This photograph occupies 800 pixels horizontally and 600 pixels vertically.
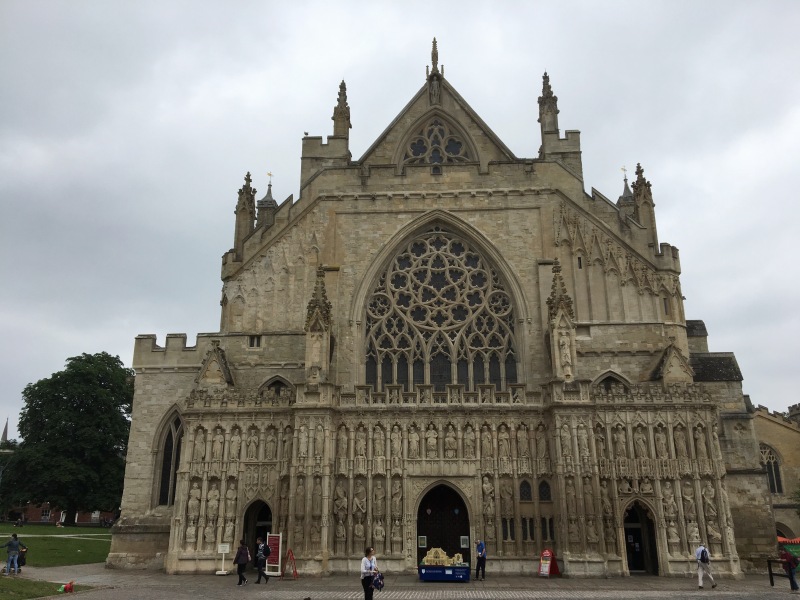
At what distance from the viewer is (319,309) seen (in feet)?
76.5

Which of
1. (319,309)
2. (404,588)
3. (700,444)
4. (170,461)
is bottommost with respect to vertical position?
(404,588)

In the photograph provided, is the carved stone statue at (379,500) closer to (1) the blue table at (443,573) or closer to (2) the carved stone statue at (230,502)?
(1) the blue table at (443,573)

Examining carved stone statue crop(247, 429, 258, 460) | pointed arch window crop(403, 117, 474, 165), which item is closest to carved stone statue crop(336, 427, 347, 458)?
carved stone statue crop(247, 429, 258, 460)

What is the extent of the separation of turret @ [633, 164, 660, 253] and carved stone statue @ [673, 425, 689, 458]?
7.82 metres

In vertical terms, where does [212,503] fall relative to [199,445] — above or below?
below

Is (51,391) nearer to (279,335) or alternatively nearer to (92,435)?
(92,435)

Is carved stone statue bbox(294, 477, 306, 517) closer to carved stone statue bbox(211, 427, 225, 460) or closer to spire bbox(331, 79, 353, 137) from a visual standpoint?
carved stone statue bbox(211, 427, 225, 460)

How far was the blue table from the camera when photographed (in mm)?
18688

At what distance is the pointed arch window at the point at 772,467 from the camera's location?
3662 centimetres

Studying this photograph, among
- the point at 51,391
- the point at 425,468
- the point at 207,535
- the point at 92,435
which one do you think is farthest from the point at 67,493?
the point at 425,468

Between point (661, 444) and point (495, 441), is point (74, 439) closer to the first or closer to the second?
point (495, 441)

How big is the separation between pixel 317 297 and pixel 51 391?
2610cm

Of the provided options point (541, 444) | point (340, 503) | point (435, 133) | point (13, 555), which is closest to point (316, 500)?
point (340, 503)

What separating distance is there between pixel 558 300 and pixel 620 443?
5271 millimetres
